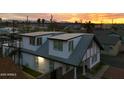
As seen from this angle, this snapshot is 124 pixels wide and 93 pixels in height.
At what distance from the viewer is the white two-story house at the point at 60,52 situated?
5.18 m

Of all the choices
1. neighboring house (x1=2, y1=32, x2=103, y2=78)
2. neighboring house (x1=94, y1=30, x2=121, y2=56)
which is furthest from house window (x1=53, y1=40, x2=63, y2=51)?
neighboring house (x1=94, y1=30, x2=121, y2=56)

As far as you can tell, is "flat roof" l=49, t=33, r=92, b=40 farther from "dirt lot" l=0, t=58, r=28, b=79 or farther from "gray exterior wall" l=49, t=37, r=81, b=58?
"dirt lot" l=0, t=58, r=28, b=79

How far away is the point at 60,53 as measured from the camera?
5395 mm

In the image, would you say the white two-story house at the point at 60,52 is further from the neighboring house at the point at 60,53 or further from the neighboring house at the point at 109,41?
the neighboring house at the point at 109,41

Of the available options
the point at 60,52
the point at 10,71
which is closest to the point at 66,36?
the point at 60,52

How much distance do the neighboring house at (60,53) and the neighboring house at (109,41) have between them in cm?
17

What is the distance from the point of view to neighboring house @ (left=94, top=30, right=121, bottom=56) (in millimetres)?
5462

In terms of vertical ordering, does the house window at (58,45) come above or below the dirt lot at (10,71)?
above

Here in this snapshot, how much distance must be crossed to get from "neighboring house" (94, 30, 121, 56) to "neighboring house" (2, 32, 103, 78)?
0.56ft


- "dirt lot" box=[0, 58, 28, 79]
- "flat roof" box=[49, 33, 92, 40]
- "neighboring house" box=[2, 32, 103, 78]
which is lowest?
"dirt lot" box=[0, 58, 28, 79]

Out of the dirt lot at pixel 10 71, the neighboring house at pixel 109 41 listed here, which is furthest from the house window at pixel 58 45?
the dirt lot at pixel 10 71

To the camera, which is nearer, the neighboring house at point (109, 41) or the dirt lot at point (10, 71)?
the dirt lot at point (10, 71)

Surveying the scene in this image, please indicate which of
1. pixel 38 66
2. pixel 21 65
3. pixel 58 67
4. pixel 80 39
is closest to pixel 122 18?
pixel 80 39

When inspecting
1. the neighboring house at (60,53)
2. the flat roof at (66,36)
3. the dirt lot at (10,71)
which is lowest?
the dirt lot at (10,71)
